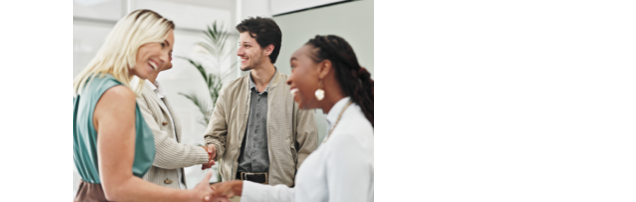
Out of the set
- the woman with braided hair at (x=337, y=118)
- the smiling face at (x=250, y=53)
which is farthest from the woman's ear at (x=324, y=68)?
the smiling face at (x=250, y=53)

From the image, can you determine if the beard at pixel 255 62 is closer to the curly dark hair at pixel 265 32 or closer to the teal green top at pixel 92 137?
the curly dark hair at pixel 265 32

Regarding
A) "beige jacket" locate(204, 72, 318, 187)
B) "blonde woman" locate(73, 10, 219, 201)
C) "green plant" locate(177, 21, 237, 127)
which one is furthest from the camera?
"green plant" locate(177, 21, 237, 127)

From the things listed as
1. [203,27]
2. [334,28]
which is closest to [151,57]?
[203,27]

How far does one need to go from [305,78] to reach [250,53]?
348 millimetres

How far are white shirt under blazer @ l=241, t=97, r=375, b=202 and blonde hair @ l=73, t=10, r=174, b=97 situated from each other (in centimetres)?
60

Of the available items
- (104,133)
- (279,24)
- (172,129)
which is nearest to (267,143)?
(172,129)

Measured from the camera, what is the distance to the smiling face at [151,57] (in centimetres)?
150

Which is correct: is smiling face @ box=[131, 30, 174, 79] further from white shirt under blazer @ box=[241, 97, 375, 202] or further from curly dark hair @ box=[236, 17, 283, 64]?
white shirt under blazer @ box=[241, 97, 375, 202]

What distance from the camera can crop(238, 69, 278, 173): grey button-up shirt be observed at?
1.79 meters

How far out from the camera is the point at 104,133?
145 centimetres

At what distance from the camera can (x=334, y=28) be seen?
1.62 metres

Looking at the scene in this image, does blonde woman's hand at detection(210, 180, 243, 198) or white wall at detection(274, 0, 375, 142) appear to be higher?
white wall at detection(274, 0, 375, 142)

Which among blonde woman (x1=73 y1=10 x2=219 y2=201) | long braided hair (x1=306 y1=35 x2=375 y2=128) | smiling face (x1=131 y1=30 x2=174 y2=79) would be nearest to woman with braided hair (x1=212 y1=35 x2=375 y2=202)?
long braided hair (x1=306 y1=35 x2=375 y2=128)

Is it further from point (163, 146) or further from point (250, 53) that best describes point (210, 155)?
point (250, 53)
